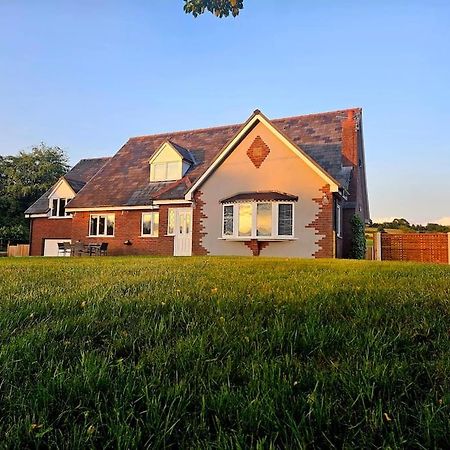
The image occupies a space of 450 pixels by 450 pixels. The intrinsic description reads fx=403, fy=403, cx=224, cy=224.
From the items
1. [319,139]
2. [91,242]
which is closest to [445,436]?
[319,139]

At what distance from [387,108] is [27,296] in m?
16.6

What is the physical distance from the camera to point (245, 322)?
3.26 metres

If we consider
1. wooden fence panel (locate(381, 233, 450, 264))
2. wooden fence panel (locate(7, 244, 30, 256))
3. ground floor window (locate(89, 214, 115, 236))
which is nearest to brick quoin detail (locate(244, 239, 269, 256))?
wooden fence panel (locate(381, 233, 450, 264))

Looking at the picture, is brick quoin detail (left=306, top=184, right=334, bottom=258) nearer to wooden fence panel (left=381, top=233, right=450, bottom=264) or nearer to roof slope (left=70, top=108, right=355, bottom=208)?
roof slope (left=70, top=108, right=355, bottom=208)

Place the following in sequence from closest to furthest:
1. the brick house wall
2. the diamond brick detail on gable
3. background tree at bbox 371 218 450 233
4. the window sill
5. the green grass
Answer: the green grass < the window sill < the diamond brick detail on gable < the brick house wall < background tree at bbox 371 218 450 233

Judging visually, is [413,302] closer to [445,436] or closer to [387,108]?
[445,436]

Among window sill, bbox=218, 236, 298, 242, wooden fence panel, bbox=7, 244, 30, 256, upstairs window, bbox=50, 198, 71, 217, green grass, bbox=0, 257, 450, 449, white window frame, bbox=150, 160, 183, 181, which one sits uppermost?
white window frame, bbox=150, 160, 183, 181

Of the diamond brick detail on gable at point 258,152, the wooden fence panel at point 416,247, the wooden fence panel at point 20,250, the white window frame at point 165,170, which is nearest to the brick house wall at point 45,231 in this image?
the wooden fence panel at point 20,250

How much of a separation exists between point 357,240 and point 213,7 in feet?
53.7

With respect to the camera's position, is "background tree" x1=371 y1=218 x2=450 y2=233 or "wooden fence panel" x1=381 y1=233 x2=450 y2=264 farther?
"background tree" x1=371 y1=218 x2=450 y2=233

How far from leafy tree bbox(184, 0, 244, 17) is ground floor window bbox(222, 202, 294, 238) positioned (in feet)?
42.5

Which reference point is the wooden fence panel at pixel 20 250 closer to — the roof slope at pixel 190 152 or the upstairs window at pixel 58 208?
the upstairs window at pixel 58 208

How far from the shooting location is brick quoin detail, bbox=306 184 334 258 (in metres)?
17.1

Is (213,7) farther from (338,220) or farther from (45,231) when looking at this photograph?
(45,231)
